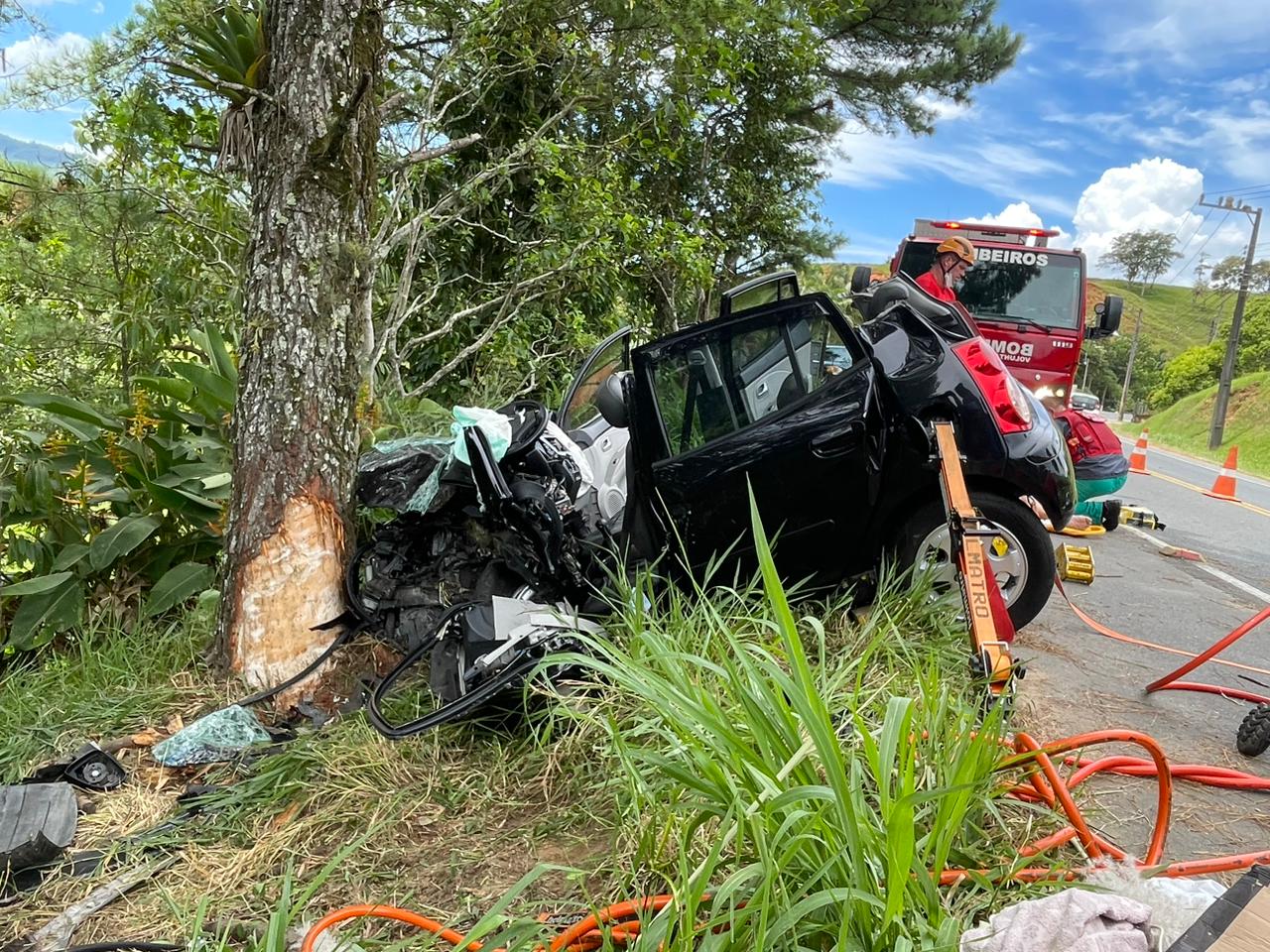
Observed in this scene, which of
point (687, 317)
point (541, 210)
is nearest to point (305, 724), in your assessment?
point (541, 210)

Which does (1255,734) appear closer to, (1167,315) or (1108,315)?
(1108,315)

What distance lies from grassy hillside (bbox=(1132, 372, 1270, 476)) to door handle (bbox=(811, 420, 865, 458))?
25661 mm

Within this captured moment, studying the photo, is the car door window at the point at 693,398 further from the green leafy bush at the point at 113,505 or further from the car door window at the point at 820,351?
the green leafy bush at the point at 113,505

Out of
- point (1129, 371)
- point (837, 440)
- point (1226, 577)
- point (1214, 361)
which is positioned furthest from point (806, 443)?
point (1129, 371)

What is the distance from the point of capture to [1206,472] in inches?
714

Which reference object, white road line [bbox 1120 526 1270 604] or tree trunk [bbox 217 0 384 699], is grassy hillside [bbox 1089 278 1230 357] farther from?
tree trunk [bbox 217 0 384 699]

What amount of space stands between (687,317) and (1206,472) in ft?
49.1

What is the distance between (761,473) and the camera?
334 cm

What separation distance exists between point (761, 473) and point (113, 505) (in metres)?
3.51


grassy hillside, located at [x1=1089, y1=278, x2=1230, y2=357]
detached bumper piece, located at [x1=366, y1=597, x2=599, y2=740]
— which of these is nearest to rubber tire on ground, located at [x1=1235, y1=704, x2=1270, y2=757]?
detached bumper piece, located at [x1=366, y1=597, x2=599, y2=740]

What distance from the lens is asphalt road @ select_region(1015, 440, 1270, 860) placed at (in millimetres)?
2375

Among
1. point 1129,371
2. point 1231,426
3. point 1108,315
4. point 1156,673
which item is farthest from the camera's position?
point 1129,371

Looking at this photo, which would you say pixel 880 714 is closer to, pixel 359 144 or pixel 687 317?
pixel 359 144

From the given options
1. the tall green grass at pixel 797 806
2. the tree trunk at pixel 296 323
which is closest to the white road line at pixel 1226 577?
the tall green grass at pixel 797 806
